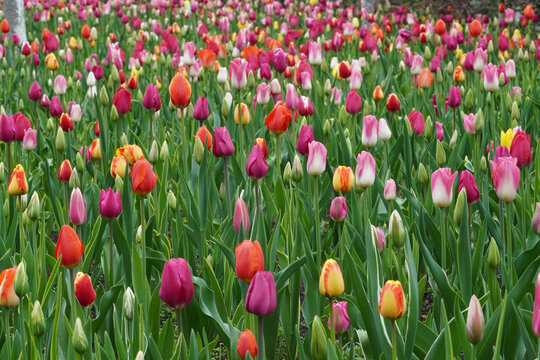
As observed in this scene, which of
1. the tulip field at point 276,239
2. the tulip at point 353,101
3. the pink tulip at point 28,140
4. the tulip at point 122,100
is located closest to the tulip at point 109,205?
the tulip field at point 276,239

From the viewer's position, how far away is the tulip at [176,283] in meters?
1.48

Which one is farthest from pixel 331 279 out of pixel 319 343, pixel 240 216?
pixel 240 216

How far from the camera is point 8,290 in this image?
1.61m

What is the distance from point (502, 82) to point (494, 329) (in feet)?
8.96

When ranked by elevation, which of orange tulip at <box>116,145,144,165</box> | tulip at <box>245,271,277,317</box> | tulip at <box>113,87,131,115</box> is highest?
tulip at <box>245,271,277,317</box>

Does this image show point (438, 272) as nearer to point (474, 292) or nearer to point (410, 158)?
point (474, 292)

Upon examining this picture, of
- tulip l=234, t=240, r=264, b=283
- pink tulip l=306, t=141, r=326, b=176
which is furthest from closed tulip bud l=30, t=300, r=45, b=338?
pink tulip l=306, t=141, r=326, b=176

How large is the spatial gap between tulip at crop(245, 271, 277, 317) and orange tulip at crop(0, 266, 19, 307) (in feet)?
1.79

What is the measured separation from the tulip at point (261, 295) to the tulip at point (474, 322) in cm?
36

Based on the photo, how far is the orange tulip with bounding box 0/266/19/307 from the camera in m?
1.61

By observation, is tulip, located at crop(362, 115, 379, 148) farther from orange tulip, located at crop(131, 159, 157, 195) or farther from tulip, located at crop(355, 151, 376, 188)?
orange tulip, located at crop(131, 159, 157, 195)

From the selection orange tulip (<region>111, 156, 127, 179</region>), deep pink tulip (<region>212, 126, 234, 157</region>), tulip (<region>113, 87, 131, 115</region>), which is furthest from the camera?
tulip (<region>113, 87, 131, 115</region>)

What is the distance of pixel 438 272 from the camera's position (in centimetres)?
184

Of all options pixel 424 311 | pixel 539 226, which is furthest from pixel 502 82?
pixel 539 226
